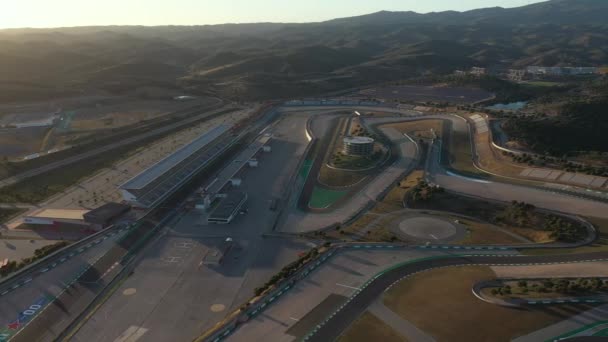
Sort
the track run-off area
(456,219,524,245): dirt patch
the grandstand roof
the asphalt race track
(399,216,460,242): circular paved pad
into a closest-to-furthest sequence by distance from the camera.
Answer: the asphalt race track, the track run-off area, (456,219,524,245): dirt patch, (399,216,460,242): circular paved pad, the grandstand roof

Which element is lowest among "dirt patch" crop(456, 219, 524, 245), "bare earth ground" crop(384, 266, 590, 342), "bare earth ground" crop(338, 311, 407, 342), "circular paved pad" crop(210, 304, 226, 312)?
"circular paved pad" crop(210, 304, 226, 312)

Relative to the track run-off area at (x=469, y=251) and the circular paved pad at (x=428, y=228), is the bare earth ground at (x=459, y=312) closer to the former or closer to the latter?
the track run-off area at (x=469, y=251)

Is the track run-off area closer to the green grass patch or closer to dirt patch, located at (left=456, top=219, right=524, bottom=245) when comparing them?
dirt patch, located at (left=456, top=219, right=524, bottom=245)

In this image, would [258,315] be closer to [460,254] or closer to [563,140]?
[460,254]

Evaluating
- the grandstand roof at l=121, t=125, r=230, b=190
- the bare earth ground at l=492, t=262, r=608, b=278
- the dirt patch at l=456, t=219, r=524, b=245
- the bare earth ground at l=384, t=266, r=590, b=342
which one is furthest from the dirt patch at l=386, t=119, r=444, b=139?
the bare earth ground at l=384, t=266, r=590, b=342

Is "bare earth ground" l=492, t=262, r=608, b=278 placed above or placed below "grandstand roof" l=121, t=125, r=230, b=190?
below

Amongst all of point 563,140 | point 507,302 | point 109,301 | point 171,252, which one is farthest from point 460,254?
point 563,140

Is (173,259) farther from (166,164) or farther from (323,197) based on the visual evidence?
(166,164)

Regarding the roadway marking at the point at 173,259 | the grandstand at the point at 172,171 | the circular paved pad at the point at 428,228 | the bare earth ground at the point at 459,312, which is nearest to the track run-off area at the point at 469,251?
the bare earth ground at the point at 459,312
